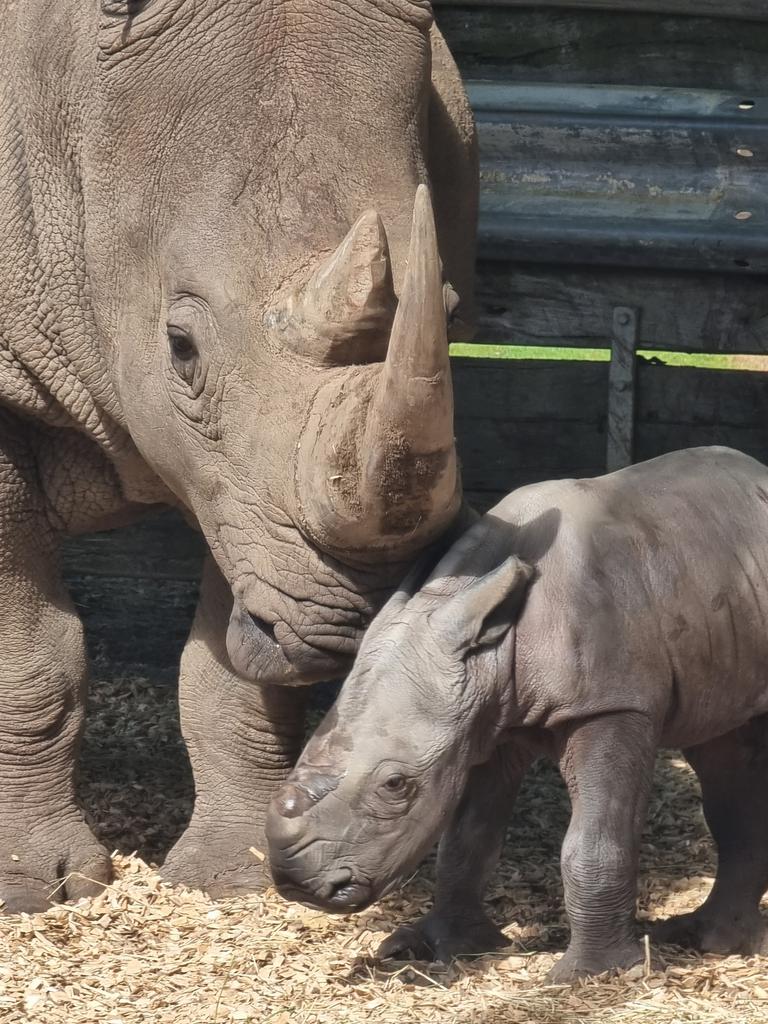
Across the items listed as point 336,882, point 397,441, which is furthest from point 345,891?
point 397,441

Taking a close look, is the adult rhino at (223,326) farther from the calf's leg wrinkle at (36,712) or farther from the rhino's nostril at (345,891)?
the rhino's nostril at (345,891)

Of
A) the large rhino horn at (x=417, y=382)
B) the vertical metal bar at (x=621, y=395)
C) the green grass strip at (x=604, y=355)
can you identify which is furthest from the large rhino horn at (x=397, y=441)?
the green grass strip at (x=604, y=355)

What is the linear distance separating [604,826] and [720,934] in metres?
Result: 0.68

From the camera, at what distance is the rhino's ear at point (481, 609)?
13.1 feet

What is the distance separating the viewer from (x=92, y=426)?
196 inches

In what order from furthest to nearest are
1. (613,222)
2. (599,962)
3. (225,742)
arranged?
(613,222) < (225,742) < (599,962)

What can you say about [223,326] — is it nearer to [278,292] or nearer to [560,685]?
[278,292]

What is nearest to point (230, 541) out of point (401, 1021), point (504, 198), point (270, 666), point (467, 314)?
point (270, 666)

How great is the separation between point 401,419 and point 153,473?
1.64 m

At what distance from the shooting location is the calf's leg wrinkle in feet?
17.1

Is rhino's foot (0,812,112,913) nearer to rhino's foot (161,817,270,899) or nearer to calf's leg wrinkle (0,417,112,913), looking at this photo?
calf's leg wrinkle (0,417,112,913)

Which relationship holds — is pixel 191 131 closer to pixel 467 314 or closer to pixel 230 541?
pixel 230 541

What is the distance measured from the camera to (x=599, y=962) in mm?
4141

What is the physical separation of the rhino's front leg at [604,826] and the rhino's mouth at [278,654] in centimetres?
54
